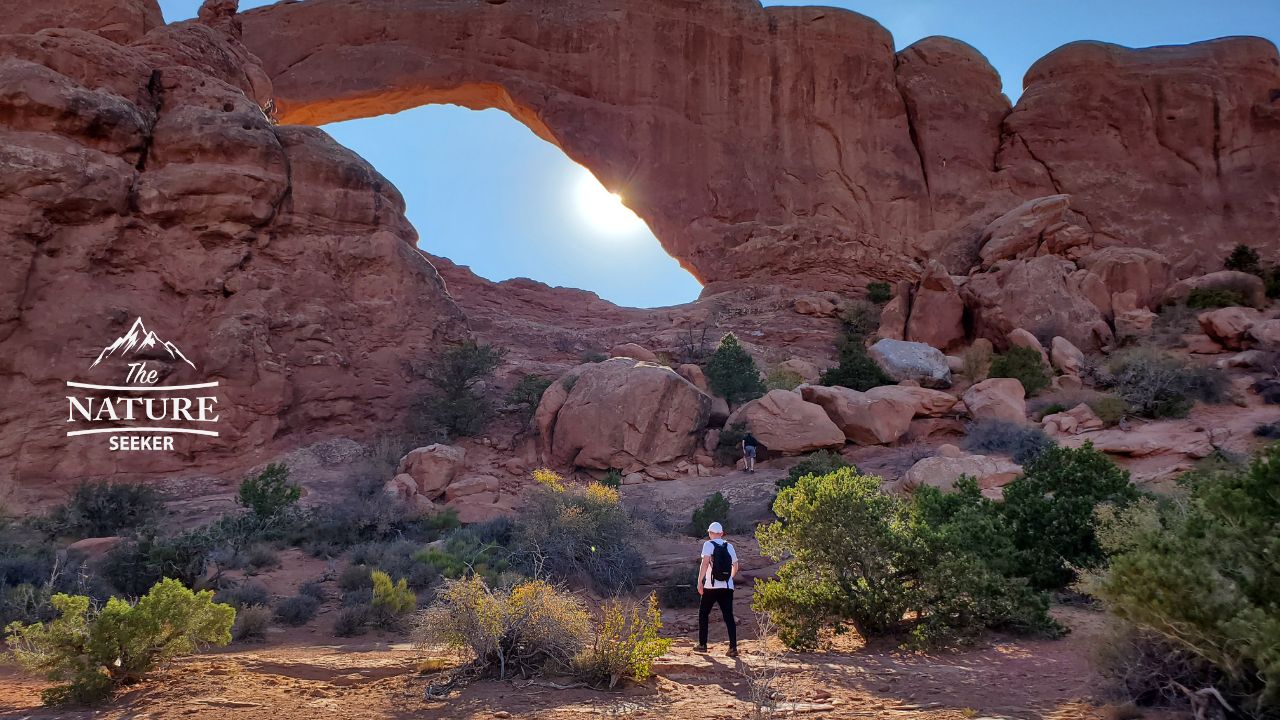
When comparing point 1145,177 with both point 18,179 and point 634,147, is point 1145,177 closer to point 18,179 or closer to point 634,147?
point 634,147

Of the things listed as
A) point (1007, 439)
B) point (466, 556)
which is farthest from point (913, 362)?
point (466, 556)

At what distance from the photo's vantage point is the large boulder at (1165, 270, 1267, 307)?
24594mm

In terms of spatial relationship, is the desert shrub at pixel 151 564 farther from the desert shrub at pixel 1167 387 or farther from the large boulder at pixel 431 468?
the desert shrub at pixel 1167 387

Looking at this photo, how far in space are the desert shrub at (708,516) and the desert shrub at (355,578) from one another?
18.7 ft

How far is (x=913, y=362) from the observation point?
21.3 metres

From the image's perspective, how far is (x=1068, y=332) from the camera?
23047mm

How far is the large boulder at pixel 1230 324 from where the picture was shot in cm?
2095

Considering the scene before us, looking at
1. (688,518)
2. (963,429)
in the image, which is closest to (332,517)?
(688,518)

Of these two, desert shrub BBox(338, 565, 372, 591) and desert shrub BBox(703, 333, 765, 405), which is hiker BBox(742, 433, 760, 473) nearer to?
desert shrub BBox(703, 333, 765, 405)

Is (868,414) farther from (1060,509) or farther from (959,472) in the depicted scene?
(1060,509)

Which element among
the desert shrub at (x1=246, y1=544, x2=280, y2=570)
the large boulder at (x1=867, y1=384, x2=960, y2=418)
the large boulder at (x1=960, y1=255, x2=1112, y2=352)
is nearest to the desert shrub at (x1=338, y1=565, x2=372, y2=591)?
the desert shrub at (x1=246, y1=544, x2=280, y2=570)

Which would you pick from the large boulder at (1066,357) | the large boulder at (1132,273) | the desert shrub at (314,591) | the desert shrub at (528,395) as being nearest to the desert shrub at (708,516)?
the desert shrub at (314,591)

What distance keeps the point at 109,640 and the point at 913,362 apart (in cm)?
1961

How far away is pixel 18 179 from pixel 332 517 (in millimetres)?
10088
